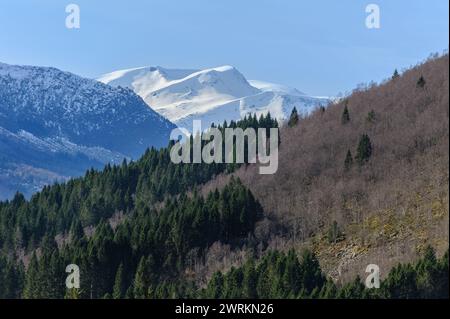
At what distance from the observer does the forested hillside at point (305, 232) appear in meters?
106

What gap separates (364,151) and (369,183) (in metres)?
11.2

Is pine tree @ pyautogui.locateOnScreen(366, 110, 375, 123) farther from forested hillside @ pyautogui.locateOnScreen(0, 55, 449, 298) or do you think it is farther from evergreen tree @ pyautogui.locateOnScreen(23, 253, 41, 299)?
evergreen tree @ pyautogui.locateOnScreen(23, 253, 41, 299)

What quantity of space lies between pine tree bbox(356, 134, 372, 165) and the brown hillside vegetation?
1.04 metres

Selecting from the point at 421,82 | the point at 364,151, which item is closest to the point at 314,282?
the point at 364,151

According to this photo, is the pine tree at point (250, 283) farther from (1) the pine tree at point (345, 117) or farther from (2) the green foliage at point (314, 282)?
(1) the pine tree at point (345, 117)

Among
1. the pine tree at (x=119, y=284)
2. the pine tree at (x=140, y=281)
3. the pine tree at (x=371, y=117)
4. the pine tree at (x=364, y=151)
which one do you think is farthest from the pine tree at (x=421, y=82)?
the pine tree at (x=119, y=284)

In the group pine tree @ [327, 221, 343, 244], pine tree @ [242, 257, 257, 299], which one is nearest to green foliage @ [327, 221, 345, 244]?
pine tree @ [327, 221, 343, 244]

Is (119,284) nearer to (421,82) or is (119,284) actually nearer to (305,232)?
(305,232)

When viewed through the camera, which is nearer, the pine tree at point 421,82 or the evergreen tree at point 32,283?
the evergreen tree at point 32,283

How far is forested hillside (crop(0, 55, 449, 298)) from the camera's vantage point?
10650 centimetres

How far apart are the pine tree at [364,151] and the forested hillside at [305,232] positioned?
8.3 inches
